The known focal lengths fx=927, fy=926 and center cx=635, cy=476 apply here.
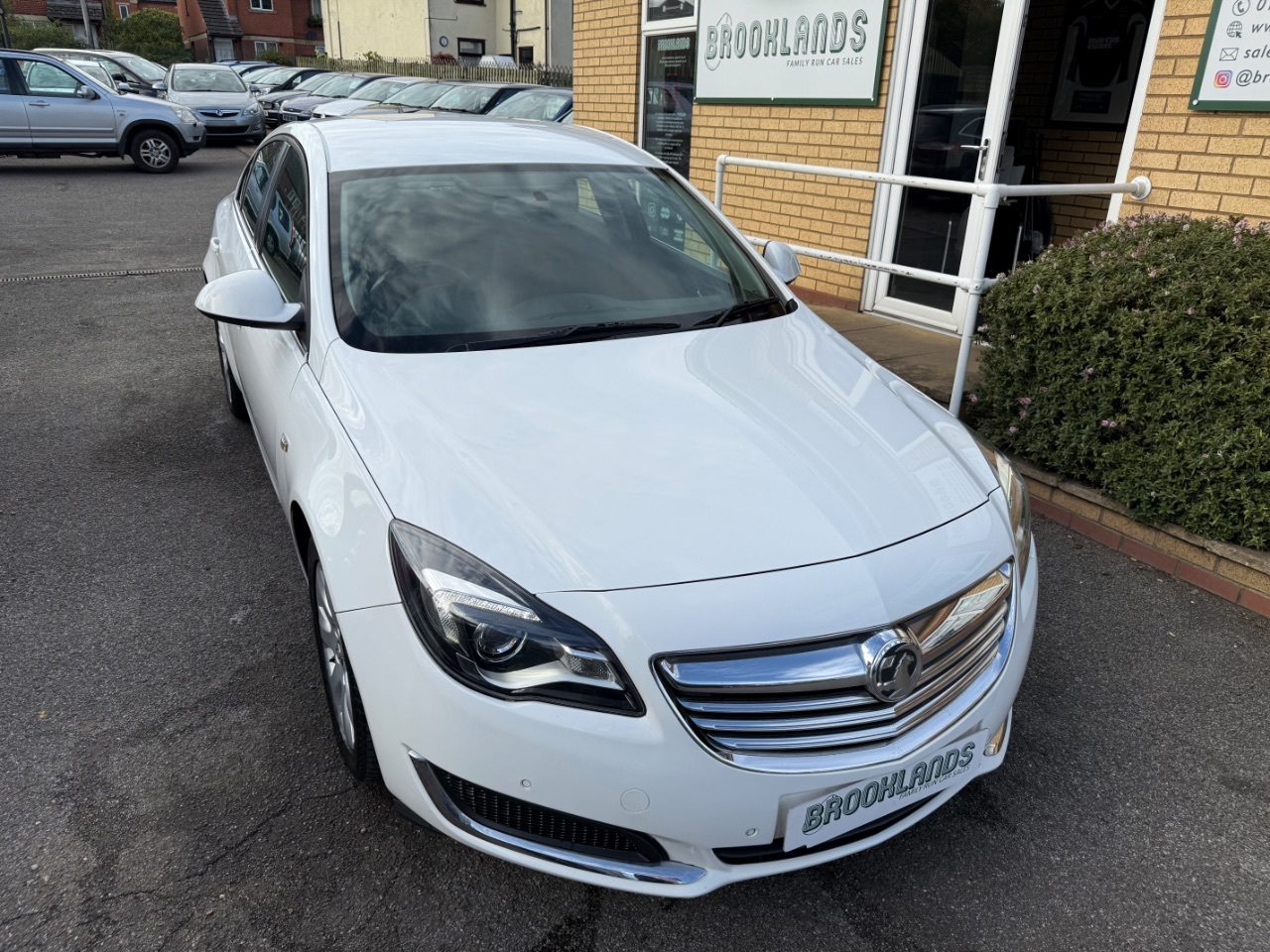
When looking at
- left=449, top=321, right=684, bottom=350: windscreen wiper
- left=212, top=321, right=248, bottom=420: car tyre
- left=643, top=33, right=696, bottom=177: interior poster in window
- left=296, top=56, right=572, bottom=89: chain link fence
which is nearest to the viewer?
left=449, top=321, right=684, bottom=350: windscreen wiper

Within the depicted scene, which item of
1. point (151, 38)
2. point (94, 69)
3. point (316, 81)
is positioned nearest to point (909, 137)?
point (316, 81)

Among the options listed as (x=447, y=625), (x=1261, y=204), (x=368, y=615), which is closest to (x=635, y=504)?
(x=447, y=625)

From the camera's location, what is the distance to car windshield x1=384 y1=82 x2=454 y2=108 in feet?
55.3

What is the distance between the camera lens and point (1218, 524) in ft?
11.3

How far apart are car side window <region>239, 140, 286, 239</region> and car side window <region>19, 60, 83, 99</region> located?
12.3m

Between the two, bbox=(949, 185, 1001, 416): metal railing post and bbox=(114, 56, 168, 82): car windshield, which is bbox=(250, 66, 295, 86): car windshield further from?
bbox=(949, 185, 1001, 416): metal railing post

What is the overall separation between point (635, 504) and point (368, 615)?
617mm

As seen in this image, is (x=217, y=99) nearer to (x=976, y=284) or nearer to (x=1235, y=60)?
(x=976, y=284)

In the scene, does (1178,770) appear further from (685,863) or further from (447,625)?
(447,625)

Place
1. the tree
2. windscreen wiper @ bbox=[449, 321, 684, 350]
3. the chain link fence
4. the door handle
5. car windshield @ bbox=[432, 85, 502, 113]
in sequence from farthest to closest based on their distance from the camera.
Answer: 1. the tree
2. the chain link fence
3. car windshield @ bbox=[432, 85, 502, 113]
4. the door handle
5. windscreen wiper @ bbox=[449, 321, 684, 350]

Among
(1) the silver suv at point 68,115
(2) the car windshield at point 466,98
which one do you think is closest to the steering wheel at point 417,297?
(2) the car windshield at point 466,98

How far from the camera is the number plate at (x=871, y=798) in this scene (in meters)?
1.83

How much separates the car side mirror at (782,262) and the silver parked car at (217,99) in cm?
1825

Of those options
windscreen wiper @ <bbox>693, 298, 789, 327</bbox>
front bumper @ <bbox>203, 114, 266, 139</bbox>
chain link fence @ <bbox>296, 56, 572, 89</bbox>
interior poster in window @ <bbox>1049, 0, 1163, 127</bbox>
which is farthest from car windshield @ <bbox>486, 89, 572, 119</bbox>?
chain link fence @ <bbox>296, 56, 572, 89</bbox>
